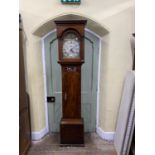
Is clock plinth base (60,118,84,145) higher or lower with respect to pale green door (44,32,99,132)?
lower

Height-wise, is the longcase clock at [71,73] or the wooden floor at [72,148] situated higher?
the longcase clock at [71,73]

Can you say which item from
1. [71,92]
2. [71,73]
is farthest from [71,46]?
[71,92]

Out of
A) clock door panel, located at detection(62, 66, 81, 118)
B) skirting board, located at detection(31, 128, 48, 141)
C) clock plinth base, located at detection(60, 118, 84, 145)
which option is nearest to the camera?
clock door panel, located at detection(62, 66, 81, 118)

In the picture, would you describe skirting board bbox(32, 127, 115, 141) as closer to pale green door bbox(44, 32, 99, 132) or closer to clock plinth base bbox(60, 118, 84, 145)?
pale green door bbox(44, 32, 99, 132)

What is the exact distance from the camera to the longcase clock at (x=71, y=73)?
2.62 m

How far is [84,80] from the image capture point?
3287mm

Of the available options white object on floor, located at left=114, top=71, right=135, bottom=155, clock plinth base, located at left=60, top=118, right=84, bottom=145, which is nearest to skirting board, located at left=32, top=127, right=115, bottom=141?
clock plinth base, located at left=60, top=118, right=84, bottom=145

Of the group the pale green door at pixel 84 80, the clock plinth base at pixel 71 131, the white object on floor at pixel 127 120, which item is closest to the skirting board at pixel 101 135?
the pale green door at pixel 84 80

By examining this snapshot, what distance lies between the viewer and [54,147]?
2.94m

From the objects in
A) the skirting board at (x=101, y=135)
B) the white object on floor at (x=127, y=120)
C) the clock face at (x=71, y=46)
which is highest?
the clock face at (x=71, y=46)

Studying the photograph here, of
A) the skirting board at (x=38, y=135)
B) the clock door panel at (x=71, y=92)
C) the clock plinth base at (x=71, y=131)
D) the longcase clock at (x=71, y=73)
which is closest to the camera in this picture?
the longcase clock at (x=71, y=73)

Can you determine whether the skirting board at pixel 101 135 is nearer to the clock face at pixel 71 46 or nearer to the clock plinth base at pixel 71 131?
the clock plinth base at pixel 71 131

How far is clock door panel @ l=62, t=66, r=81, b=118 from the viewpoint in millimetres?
2775
